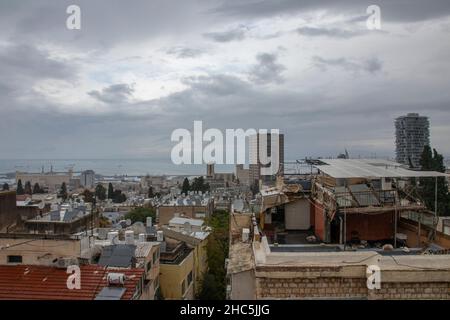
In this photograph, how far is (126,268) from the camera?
9.11 metres

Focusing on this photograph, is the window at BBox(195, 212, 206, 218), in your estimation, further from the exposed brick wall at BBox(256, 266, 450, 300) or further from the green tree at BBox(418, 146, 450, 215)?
the exposed brick wall at BBox(256, 266, 450, 300)

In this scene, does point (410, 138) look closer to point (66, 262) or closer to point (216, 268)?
point (216, 268)

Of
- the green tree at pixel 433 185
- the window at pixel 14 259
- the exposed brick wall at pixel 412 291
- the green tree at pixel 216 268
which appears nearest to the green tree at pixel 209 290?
the green tree at pixel 216 268

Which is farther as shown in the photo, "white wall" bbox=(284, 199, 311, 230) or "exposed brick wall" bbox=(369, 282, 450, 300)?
"white wall" bbox=(284, 199, 311, 230)

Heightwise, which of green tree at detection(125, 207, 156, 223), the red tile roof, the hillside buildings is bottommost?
green tree at detection(125, 207, 156, 223)

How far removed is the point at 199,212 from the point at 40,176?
67.1 meters

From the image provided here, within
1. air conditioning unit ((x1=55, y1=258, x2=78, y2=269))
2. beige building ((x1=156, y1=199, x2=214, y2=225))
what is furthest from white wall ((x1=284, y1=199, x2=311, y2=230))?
beige building ((x1=156, y1=199, x2=214, y2=225))

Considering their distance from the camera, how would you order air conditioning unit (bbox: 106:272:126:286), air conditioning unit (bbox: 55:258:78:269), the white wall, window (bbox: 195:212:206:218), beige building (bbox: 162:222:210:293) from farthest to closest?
window (bbox: 195:212:206:218), beige building (bbox: 162:222:210:293), air conditioning unit (bbox: 55:258:78:269), air conditioning unit (bbox: 106:272:126:286), the white wall

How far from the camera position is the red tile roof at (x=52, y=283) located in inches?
302

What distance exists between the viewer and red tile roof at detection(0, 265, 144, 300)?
7.68 m

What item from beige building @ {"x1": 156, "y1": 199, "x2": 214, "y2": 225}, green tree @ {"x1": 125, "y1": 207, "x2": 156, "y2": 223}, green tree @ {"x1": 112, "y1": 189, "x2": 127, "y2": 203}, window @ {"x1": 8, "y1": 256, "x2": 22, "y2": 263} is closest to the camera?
window @ {"x1": 8, "y1": 256, "x2": 22, "y2": 263}

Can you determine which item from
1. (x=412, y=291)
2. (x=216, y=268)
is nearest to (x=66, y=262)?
(x=412, y=291)
